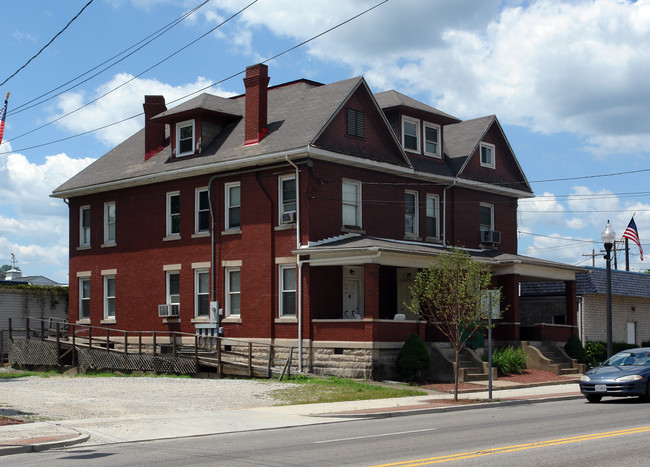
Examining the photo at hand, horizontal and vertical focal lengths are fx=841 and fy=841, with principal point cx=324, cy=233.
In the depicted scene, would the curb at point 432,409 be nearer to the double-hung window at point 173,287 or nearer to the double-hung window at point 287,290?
the double-hung window at point 287,290

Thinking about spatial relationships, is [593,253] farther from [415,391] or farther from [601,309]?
[415,391]

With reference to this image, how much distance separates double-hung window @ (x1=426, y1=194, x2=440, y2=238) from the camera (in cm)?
3400

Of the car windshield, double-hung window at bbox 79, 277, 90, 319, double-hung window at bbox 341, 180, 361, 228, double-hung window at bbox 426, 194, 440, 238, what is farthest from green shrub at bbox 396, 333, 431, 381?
double-hung window at bbox 79, 277, 90, 319

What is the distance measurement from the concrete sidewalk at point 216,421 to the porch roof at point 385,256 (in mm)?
4911

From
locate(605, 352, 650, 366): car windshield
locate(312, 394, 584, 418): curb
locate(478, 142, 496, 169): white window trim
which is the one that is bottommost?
locate(312, 394, 584, 418): curb

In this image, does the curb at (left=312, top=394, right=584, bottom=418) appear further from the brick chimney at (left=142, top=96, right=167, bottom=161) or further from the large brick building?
the brick chimney at (left=142, top=96, right=167, bottom=161)

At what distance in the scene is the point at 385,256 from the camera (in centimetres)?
2730

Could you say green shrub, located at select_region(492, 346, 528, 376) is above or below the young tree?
below

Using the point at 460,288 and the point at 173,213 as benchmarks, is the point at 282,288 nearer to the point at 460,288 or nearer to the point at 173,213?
the point at 173,213

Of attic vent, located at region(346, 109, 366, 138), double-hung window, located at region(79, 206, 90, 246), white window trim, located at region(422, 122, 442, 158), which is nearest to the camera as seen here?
attic vent, located at region(346, 109, 366, 138)

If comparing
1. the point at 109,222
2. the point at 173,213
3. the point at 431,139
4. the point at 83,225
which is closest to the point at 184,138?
the point at 173,213

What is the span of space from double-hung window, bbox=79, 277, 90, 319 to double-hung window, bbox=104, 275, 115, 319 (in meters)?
1.34

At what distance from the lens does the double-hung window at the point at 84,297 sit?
122 ft

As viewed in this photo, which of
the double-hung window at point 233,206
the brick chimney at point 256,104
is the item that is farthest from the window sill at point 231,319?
the brick chimney at point 256,104
